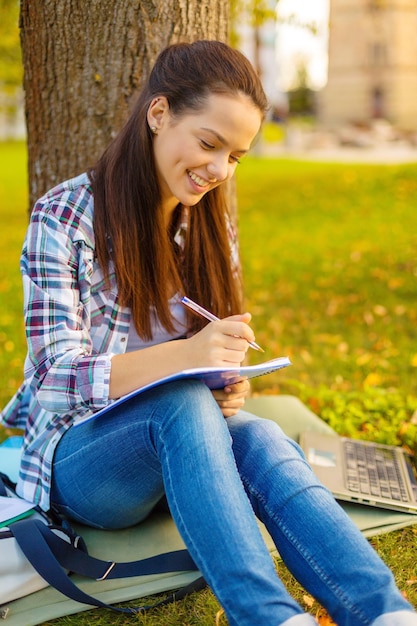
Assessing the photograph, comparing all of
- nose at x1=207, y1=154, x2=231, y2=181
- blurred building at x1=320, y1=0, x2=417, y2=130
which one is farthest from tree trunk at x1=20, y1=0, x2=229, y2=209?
blurred building at x1=320, y1=0, x2=417, y2=130

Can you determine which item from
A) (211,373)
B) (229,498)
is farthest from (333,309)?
(229,498)

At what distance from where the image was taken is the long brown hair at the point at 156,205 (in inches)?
78.8

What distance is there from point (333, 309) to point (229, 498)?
3.83m

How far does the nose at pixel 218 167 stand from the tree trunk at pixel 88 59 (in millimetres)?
1035

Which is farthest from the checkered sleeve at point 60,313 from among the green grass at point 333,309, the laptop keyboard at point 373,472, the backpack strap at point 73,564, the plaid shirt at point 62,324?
the laptop keyboard at point 373,472

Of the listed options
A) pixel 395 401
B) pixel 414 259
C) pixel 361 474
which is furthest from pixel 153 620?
pixel 414 259

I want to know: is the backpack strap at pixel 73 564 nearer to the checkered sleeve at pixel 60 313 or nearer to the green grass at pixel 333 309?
the green grass at pixel 333 309

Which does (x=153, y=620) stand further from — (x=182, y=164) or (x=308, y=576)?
(x=182, y=164)

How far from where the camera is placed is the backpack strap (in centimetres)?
199

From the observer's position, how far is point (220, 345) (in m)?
1.87

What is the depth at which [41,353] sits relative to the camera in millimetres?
1987

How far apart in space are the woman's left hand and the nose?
606mm

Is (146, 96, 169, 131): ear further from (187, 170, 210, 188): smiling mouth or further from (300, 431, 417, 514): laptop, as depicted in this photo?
(300, 431, 417, 514): laptop

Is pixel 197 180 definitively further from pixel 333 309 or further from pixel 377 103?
pixel 377 103
